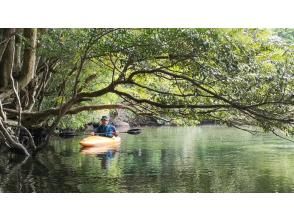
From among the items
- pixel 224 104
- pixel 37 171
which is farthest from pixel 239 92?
pixel 37 171

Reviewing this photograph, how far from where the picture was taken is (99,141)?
1170 cm

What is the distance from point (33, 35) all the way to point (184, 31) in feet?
7.30

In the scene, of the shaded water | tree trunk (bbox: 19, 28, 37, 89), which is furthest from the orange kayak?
tree trunk (bbox: 19, 28, 37, 89)

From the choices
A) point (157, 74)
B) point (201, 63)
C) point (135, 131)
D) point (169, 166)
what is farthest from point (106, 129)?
point (201, 63)

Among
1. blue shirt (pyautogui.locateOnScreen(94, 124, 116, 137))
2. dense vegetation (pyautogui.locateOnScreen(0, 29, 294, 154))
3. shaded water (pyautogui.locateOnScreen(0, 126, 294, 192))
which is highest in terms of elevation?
dense vegetation (pyautogui.locateOnScreen(0, 29, 294, 154))

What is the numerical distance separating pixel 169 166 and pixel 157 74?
1671 millimetres

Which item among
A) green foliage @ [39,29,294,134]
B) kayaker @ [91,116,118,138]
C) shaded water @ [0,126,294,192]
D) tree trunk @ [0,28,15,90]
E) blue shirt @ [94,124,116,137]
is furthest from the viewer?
blue shirt @ [94,124,116,137]

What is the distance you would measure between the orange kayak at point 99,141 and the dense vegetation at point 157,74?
1.71 meters

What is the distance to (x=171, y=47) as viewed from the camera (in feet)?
23.6

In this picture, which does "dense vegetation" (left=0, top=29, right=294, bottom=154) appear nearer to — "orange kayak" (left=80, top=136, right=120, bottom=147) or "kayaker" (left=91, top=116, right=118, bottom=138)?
"kayaker" (left=91, top=116, right=118, bottom=138)

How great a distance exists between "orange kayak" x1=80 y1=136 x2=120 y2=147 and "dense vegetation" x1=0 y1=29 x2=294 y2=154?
171cm

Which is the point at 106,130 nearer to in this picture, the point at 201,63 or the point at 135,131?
the point at 135,131

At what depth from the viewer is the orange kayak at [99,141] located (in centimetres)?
1117

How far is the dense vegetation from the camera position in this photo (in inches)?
274
